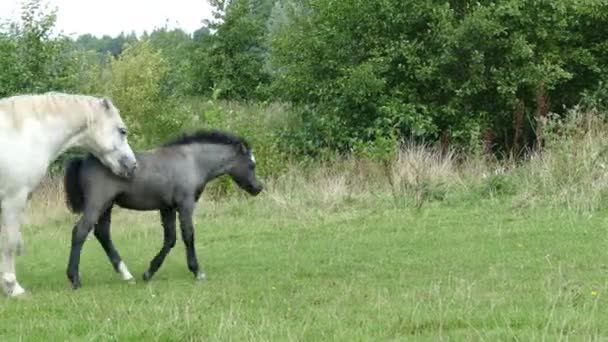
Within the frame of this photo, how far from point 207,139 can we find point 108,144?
125cm

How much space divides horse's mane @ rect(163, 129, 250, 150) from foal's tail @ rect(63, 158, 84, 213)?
3.37ft

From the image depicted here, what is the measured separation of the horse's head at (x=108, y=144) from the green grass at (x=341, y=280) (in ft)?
3.92

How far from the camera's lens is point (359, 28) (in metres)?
22.6

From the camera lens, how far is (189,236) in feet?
30.4

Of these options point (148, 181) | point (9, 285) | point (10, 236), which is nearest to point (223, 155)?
point (148, 181)

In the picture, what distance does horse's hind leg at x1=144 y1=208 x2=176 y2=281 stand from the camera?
364 inches

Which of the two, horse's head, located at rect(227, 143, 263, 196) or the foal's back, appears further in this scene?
horse's head, located at rect(227, 143, 263, 196)

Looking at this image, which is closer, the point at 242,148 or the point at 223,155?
the point at 223,155

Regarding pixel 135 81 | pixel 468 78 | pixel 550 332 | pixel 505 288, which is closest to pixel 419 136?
pixel 468 78

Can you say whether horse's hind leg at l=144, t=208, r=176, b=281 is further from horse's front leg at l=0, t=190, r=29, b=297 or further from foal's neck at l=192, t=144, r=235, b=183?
horse's front leg at l=0, t=190, r=29, b=297

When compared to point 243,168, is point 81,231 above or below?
below

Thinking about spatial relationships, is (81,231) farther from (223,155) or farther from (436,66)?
(436,66)

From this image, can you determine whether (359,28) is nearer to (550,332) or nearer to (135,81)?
(135,81)

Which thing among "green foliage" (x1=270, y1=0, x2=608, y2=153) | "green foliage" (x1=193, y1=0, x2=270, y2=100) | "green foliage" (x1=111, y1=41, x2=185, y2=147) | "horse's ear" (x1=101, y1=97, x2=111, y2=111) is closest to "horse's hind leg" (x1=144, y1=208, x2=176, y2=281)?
"horse's ear" (x1=101, y1=97, x2=111, y2=111)
